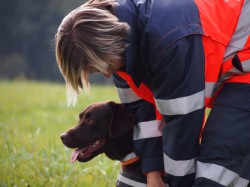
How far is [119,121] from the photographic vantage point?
3.56 metres

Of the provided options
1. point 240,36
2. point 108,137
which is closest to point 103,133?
point 108,137

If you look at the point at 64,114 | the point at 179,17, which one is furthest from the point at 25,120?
the point at 179,17

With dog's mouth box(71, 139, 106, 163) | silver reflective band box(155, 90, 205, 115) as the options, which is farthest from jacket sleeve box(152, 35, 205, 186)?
dog's mouth box(71, 139, 106, 163)

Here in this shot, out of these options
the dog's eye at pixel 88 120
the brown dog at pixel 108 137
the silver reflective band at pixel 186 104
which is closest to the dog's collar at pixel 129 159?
the brown dog at pixel 108 137

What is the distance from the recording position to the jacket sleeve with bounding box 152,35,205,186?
2773 millimetres

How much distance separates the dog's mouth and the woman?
2.18 ft

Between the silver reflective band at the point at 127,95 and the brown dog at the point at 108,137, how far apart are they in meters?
0.07

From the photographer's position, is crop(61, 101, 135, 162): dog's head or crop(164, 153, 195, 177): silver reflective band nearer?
crop(164, 153, 195, 177): silver reflective band

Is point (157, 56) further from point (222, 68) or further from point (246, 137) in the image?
point (246, 137)

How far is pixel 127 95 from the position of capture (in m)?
3.49

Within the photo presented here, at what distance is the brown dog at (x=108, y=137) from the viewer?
11.6 ft

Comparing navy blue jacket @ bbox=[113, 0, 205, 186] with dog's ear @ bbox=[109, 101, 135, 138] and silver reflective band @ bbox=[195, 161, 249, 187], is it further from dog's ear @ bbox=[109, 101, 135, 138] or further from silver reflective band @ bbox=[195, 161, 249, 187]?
dog's ear @ bbox=[109, 101, 135, 138]

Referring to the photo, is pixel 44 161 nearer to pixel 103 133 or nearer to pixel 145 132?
pixel 103 133

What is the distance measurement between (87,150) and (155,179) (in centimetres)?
56
